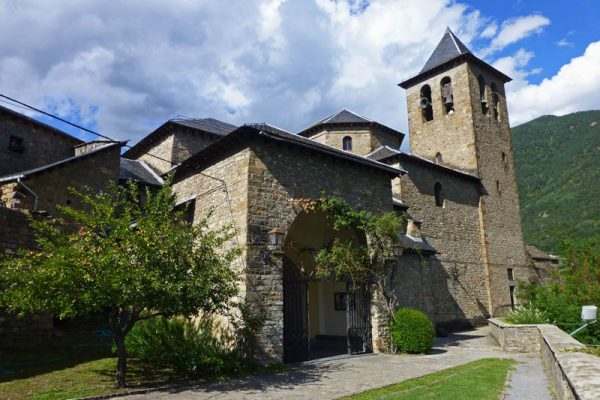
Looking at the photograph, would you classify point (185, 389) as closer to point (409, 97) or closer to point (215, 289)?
point (215, 289)

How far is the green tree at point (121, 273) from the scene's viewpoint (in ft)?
22.2

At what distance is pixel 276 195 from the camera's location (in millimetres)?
10273

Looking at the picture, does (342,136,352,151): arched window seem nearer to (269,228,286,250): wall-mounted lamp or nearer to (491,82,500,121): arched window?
(491,82,500,121): arched window

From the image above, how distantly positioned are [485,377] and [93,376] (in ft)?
23.2

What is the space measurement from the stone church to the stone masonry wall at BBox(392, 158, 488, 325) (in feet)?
0.25

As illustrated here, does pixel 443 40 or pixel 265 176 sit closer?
pixel 265 176

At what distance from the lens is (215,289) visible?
8.05 meters

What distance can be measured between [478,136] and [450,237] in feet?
21.4

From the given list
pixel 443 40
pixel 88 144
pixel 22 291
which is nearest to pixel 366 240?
pixel 22 291

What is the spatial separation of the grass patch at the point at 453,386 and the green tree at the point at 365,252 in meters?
3.38

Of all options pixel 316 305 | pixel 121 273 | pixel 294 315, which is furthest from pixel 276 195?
pixel 316 305

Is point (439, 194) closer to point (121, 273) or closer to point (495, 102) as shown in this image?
point (495, 102)

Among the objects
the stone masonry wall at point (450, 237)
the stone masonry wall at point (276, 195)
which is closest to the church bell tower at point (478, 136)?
the stone masonry wall at point (450, 237)

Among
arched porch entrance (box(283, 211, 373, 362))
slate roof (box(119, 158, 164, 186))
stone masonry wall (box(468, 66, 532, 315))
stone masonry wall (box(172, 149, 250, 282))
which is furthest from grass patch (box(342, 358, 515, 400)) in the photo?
stone masonry wall (box(468, 66, 532, 315))
